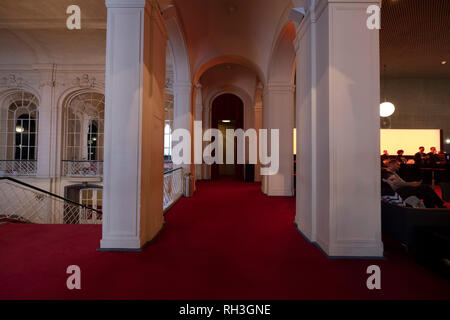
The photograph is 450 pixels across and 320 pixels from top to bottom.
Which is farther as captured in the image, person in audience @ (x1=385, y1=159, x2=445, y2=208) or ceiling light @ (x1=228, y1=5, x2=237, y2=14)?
ceiling light @ (x1=228, y1=5, x2=237, y2=14)

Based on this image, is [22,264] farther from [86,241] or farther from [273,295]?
[273,295]

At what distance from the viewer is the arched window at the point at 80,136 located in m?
10.6

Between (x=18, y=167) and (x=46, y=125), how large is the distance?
2598 millimetres

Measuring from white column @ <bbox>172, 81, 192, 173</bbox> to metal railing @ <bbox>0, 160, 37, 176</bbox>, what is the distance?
8192 millimetres

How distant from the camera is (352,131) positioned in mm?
2914

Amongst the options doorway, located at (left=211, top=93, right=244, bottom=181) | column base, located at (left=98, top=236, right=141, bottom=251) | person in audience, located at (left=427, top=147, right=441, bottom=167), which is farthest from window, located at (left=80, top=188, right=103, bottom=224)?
→ person in audience, located at (left=427, top=147, right=441, bottom=167)

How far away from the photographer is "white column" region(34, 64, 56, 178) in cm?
1021

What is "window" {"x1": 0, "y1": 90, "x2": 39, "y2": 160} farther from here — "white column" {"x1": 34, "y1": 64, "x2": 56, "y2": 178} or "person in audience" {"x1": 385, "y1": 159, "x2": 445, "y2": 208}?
"person in audience" {"x1": 385, "y1": 159, "x2": 445, "y2": 208}

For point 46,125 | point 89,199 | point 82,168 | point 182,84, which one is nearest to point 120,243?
point 182,84

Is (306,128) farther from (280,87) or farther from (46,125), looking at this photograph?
(46,125)

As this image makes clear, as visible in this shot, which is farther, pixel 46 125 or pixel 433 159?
pixel 46 125

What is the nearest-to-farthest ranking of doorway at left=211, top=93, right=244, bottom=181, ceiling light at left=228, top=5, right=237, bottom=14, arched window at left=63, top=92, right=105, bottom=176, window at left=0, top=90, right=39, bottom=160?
ceiling light at left=228, top=5, right=237, bottom=14 → arched window at left=63, top=92, right=105, bottom=176 → window at left=0, top=90, right=39, bottom=160 → doorway at left=211, top=93, right=244, bottom=181

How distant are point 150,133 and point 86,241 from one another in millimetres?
1775

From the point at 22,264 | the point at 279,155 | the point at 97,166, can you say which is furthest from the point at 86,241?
the point at 97,166
